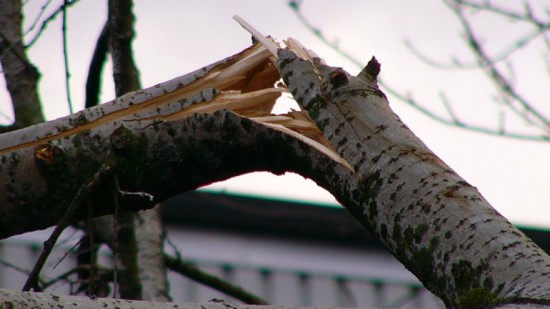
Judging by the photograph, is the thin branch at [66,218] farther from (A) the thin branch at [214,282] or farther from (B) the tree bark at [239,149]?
(A) the thin branch at [214,282]

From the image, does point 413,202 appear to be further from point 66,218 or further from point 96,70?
point 96,70

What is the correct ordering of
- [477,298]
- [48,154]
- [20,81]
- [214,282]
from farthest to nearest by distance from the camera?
[214,282]
[20,81]
[48,154]
[477,298]

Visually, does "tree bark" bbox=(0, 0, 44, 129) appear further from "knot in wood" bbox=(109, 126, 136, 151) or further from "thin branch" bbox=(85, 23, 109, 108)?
"knot in wood" bbox=(109, 126, 136, 151)

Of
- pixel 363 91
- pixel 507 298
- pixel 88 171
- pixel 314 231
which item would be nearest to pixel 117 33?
pixel 88 171

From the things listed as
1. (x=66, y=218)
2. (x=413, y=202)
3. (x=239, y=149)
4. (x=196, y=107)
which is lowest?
(x=413, y=202)

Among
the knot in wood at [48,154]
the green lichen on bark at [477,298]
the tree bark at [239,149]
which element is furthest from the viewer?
the knot in wood at [48,154]

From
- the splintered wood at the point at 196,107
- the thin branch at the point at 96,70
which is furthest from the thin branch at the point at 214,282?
the splintered wood at the point at 196,107

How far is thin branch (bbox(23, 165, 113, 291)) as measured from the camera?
128cm

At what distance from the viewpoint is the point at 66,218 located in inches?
51.9

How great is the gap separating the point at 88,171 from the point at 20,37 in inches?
41.5

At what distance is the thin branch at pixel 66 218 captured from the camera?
128 centimetres

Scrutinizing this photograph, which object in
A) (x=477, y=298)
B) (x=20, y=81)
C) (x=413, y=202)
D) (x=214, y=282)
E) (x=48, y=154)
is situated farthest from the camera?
(x=214, y=282)

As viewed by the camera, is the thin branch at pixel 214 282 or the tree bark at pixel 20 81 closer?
the tree bark at pixel 20 81

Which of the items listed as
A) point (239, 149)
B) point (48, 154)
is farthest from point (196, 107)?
point (48, 154)
